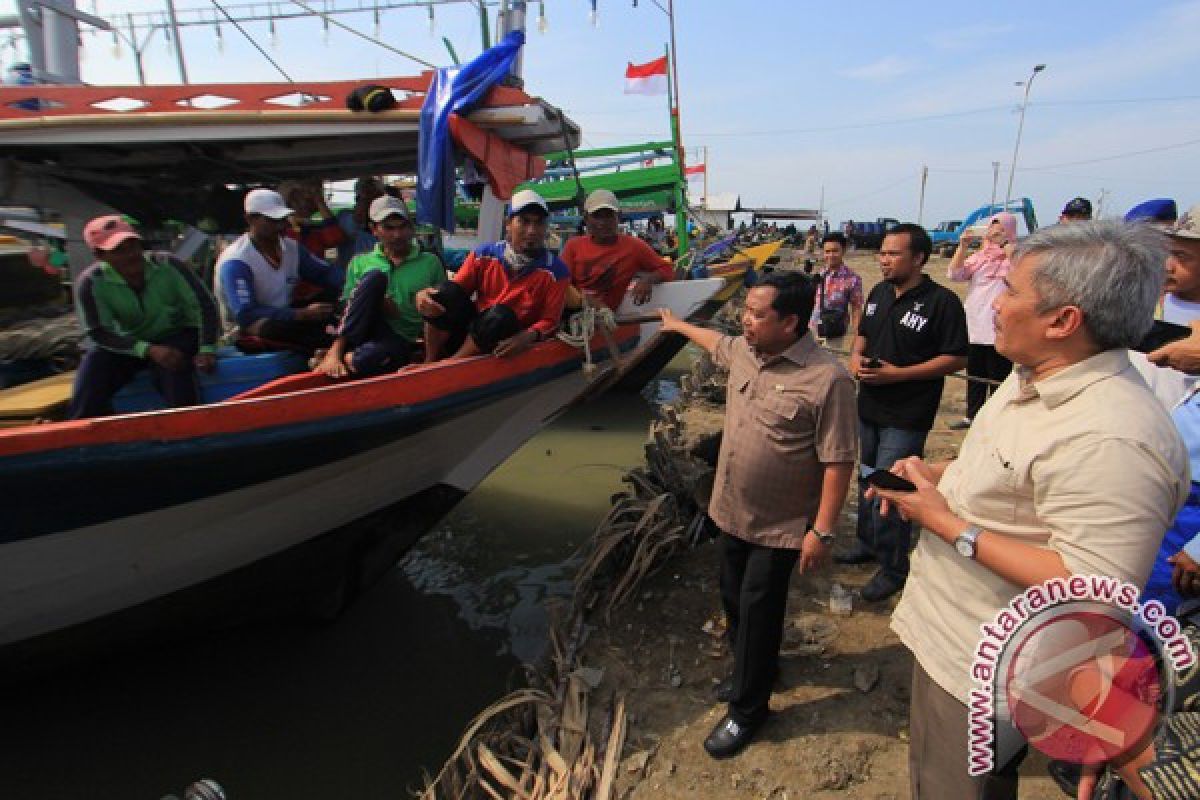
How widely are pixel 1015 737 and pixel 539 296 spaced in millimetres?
2799

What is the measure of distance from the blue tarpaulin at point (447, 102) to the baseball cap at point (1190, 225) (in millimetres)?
2862

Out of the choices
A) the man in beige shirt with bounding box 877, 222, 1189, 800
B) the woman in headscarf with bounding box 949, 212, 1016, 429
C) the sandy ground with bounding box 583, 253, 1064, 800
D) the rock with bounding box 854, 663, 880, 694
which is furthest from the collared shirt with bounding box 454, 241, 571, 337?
the woman in headscarf with bounding box 949, 212, 1016, 429

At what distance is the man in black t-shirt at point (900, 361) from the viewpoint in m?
2.95

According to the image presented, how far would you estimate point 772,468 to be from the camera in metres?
2.25

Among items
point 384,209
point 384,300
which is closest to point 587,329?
point 384,300

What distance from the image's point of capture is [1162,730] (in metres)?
1.21

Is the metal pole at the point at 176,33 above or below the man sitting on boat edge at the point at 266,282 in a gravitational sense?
above

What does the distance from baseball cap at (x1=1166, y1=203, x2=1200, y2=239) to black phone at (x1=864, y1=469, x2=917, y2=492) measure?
143cm

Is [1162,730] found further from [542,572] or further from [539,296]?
[542,572]

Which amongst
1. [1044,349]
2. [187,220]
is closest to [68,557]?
[187,220]

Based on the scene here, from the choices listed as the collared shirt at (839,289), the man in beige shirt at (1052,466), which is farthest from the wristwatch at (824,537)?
the collared shirt at (839,289)

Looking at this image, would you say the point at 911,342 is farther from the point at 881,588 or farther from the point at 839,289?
the point at 839,289

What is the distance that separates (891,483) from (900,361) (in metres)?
1.76

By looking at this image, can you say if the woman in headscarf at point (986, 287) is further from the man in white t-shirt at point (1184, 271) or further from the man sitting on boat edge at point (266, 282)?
the man sitting on boat edge at point (266, 282)
